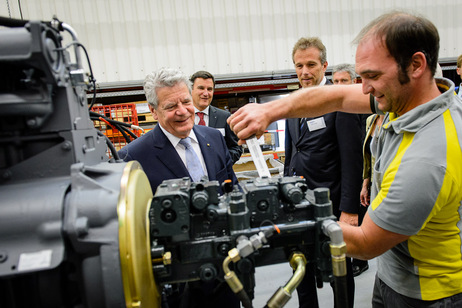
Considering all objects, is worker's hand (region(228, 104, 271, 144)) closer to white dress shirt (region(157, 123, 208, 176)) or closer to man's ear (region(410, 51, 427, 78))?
man's ear (region(410, 51, 427, 78))

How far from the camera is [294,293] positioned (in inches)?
104

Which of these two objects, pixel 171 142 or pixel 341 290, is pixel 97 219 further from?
pixel 171 142

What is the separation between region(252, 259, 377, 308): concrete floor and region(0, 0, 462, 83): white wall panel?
2.73 meters

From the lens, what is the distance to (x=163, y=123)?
1.72 m

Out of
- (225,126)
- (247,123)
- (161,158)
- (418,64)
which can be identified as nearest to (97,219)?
(247,123)

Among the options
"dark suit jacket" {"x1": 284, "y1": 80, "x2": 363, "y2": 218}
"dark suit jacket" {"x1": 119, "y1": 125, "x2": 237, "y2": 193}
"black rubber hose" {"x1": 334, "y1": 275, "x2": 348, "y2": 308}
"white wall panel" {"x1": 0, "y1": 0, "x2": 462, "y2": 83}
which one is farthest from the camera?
"white wall panel" {"x1": 0, "y1": 0, "x2": 462, "y2": 83}

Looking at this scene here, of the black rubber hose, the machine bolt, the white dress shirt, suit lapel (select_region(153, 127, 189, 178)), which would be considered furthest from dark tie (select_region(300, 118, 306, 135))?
the machine bolt

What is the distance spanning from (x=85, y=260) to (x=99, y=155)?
391 millimetres

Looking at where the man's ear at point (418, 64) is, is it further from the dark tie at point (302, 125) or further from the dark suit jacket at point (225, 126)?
the dark suit jacket at point (225, 126)

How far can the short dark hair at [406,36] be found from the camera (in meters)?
0.94

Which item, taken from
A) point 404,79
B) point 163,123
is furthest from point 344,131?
point 163,123

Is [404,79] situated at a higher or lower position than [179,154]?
higher

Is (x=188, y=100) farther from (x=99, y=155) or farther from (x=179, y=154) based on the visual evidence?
(x=99, y=155)

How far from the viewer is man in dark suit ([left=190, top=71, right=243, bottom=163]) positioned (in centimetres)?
314
